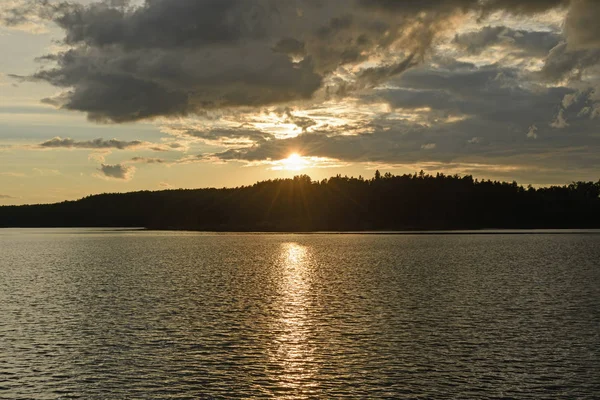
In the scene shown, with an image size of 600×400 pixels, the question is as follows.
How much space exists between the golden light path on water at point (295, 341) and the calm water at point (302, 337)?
0.13 metres

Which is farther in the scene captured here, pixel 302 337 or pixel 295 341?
pixel 302 337

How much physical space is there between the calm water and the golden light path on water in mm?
128

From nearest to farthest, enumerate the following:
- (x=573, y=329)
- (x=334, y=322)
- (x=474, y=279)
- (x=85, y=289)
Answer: (x=573, y=329), (x=334, y=322), (x=85, y=289), (x=474, y=279)

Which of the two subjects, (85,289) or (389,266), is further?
(389,266)

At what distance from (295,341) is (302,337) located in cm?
142

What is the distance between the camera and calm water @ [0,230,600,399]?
96.3 ft

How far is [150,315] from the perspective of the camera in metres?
50.5

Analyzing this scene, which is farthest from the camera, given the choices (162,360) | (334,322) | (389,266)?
(389,266)

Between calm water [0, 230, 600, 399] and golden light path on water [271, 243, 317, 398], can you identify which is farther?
golden light path on water [271, 243, 317, 398]

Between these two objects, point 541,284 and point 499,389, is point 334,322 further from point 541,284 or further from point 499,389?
point 541,284

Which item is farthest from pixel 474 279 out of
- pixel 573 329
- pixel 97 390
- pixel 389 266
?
pixel 97 390

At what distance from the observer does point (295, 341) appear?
39.8m

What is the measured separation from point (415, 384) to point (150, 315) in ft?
91.7

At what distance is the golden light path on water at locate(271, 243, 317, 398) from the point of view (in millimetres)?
30531
